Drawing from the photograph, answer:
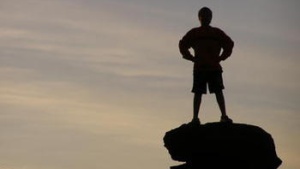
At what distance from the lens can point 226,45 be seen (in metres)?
17.7

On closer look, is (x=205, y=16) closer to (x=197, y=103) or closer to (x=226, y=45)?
(x=226, y=45)

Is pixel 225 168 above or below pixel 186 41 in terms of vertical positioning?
below

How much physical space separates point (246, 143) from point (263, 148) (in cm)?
64

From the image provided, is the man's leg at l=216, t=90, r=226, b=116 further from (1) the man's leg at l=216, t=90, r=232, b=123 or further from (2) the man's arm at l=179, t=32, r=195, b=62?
(2) the man's arm at l=179, t=32, r=195, b=62

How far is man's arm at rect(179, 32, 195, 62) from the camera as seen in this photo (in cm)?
1766

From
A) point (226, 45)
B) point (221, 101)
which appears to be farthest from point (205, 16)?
point (221, 101)

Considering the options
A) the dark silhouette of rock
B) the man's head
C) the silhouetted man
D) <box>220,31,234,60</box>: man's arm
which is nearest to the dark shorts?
the silhouetted man

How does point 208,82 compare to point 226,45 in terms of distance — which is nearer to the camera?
point 208,82

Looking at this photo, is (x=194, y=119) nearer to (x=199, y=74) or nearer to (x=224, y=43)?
(x=199, y=74)

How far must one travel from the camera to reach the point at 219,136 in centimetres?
1764

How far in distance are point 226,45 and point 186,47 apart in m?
1.27

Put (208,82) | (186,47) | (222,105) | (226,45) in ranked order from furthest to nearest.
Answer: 1. (186,47)
2. (226,45)
3. (208,82)
4. (222,105)

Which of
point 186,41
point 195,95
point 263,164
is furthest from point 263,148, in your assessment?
point 186,41

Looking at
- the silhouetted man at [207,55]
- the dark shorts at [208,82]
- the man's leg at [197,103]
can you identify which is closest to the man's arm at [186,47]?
the silhouetted man at [207,55]
